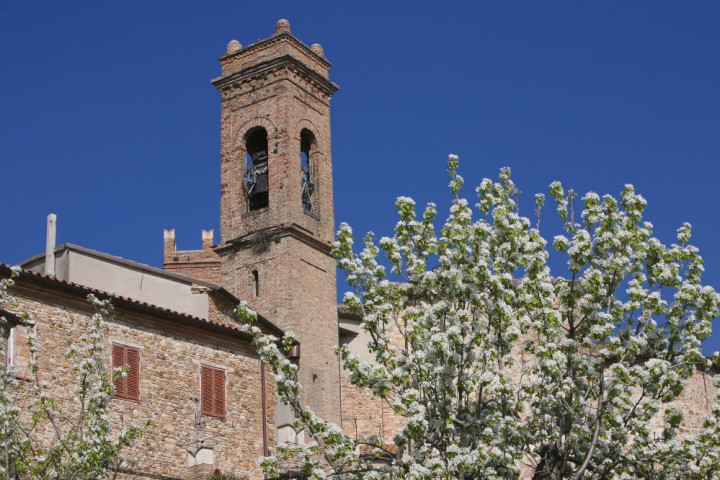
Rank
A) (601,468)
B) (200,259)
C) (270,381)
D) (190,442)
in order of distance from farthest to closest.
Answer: (200,259) → (270,381) → (190,442) → (601,468)

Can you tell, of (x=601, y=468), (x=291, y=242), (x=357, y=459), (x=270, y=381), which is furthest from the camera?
(x=291, y=242)

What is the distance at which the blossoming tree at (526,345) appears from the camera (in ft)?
48.1

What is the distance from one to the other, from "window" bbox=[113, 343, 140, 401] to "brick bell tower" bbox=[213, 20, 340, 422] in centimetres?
897

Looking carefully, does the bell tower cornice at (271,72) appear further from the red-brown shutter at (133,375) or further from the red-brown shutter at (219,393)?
the red-brown shutter at (133,375)

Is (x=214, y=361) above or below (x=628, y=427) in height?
above

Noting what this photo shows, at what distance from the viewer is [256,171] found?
129 ft

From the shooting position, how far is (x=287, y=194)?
37.5m

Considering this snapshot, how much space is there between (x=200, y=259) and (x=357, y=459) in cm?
3711

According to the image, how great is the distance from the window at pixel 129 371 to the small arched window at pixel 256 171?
44.8 ft

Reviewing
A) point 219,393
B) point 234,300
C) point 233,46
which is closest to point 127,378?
point 219,393

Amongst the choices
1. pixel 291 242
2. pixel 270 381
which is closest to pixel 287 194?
pixel 291 242

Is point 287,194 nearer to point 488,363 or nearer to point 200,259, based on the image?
point 200,259

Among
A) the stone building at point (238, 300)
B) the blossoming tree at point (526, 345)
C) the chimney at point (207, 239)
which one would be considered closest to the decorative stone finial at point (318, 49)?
the stone building at point (238, 300)

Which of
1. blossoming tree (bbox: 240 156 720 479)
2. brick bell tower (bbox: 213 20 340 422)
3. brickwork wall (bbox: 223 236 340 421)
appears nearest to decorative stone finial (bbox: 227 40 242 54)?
brick bell tower (bbox: 213 20 340 422)
